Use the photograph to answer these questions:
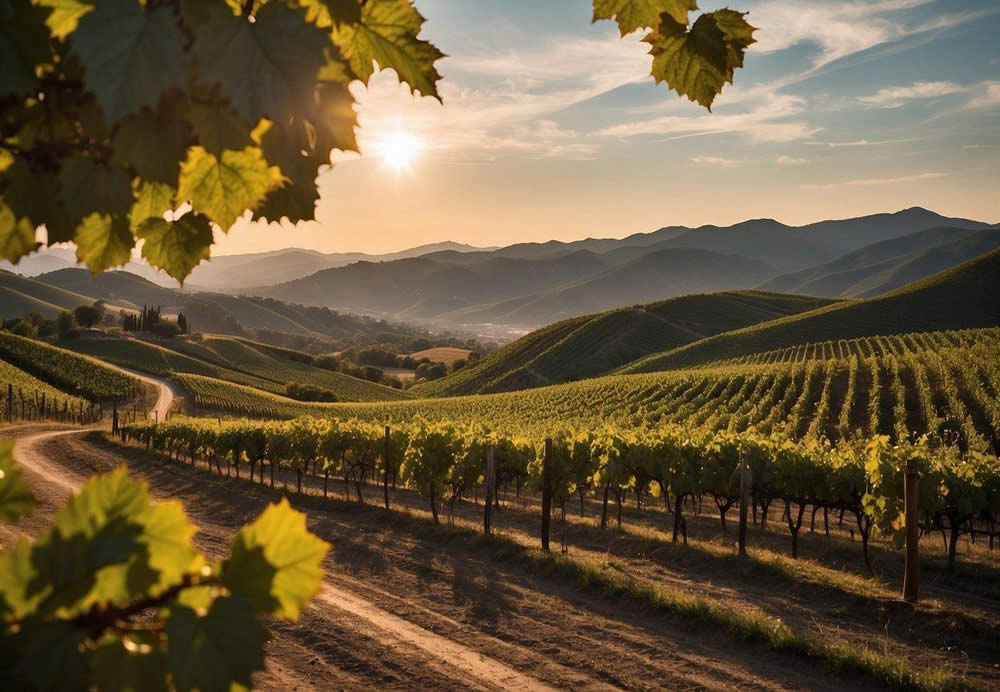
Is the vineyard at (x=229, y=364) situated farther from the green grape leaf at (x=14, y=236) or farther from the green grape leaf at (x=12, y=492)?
the green grape leaf at (x=12, y=492)

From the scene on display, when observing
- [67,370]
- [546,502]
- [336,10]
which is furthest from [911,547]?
[67,370]

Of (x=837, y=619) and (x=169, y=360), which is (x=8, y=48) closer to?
(x=837, y=619)

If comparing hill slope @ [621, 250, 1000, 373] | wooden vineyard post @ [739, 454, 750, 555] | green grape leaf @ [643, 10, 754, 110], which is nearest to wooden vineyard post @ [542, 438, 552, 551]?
wooden vineyard post @ [739, 454, 750, 555]

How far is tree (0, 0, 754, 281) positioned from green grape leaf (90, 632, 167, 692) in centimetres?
58

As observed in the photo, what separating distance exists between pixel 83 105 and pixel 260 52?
0.32 metres

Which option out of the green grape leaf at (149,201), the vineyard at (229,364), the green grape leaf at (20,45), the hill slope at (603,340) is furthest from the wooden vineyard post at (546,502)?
the hill slope at (603,340)

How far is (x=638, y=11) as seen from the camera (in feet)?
5.46

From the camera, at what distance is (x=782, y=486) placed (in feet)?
58.4

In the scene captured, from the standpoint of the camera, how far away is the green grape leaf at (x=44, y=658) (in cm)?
76

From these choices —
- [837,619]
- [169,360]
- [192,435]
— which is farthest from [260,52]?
[169,360]

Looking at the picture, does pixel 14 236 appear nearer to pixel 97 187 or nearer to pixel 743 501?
pixel 97 187

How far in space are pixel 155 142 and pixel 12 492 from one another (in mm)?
502

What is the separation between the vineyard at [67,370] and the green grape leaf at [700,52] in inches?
3081

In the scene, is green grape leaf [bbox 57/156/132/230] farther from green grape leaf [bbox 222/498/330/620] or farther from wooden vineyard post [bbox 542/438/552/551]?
wooden vineyard post [bbox 542/438/552/551]
